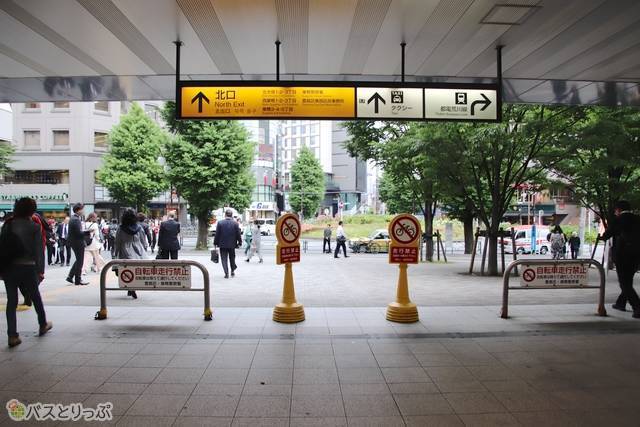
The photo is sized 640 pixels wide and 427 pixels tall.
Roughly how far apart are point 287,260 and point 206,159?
19.1 metres

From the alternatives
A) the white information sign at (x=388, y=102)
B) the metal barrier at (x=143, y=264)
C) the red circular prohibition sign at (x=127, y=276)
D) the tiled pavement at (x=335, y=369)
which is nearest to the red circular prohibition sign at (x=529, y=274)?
the tiled pavement at (x=335, y=369)

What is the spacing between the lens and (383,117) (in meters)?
6.13

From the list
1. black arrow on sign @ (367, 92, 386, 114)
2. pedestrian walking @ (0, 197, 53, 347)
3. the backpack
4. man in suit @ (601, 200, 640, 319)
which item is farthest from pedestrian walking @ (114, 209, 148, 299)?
man in suit @ (601, 200, 640, 319)

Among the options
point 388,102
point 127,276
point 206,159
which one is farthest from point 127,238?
point 206,159

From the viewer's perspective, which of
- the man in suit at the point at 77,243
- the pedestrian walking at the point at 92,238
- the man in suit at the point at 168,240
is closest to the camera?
the man in suit at the point at 168,240

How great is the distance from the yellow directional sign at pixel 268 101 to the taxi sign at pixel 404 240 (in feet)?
6.19

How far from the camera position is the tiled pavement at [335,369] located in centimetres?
363

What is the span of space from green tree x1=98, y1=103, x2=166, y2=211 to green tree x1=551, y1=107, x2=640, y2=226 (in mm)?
27974

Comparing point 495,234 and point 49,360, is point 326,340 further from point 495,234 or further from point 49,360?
point 495,234

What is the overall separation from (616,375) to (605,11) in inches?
161

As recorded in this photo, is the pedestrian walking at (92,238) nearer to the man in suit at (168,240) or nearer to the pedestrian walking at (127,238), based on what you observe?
the man in suit at (168,240)

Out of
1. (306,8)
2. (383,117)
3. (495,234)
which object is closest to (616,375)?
(383,117)

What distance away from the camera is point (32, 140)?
127 feet

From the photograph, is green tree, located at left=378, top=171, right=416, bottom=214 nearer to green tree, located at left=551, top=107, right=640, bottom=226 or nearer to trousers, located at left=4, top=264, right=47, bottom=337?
green tree, located at left=551, top=107, right=640, bottom=226
